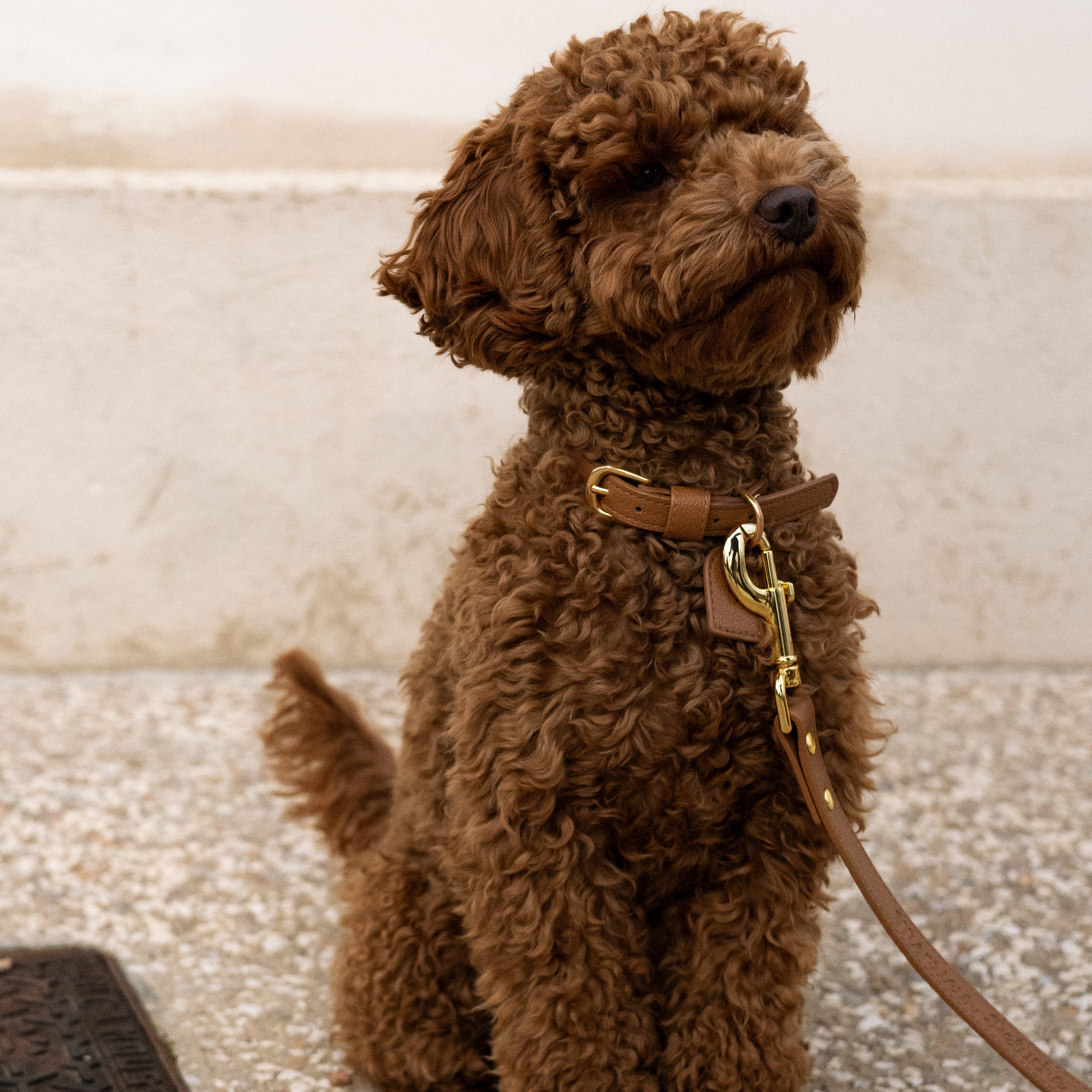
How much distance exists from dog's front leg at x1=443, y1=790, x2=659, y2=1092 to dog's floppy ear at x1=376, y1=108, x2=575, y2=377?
744 millimetres

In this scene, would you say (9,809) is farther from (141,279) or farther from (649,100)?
(649,100)

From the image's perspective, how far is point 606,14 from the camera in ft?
16.0

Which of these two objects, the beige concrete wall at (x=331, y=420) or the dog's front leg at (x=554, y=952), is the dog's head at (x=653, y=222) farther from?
the beige concrete wall at (x=331, y=420)

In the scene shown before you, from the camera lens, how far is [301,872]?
3592mm

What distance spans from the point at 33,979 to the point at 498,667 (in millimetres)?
1680

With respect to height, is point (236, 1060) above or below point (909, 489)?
below

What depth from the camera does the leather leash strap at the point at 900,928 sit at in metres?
1.76

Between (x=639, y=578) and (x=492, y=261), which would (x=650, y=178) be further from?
(x=639, y=578)

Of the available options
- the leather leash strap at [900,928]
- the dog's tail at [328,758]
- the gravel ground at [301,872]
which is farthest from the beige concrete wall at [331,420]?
the leather leash strap at [900,928]

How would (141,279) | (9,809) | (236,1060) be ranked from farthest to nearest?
(141,279) → (9,809) → (236,1060)

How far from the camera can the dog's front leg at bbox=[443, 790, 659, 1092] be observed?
6.93 feet

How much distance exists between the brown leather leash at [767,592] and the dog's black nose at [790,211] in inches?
17.0

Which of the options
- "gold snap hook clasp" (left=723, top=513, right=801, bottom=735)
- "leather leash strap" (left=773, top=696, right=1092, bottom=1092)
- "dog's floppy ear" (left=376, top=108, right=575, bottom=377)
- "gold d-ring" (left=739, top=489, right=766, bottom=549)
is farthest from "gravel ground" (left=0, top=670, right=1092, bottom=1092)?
"dog's floppy ear" (left=376, top=108, right=575, bottom=377)

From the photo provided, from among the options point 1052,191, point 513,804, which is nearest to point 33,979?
point 513,804
